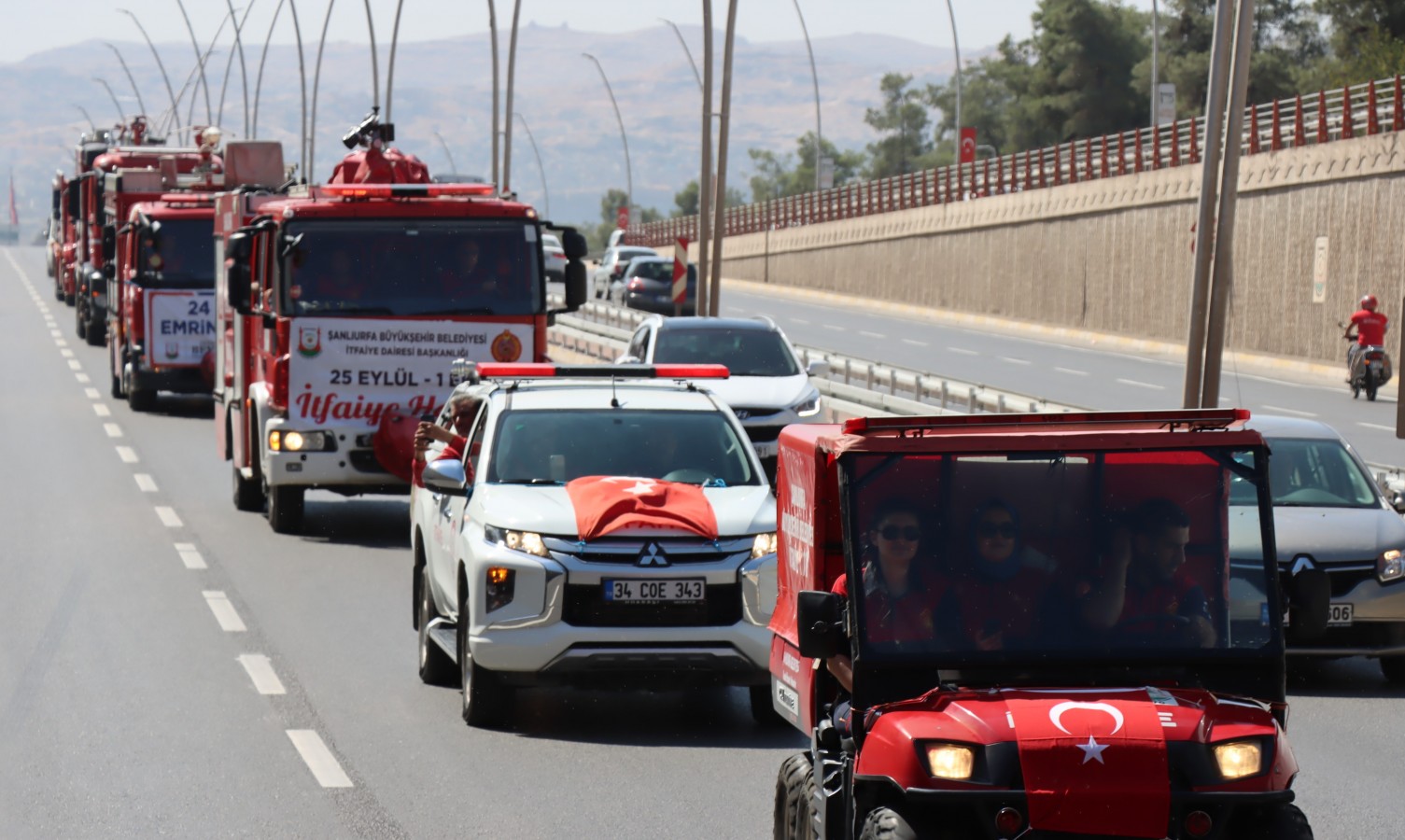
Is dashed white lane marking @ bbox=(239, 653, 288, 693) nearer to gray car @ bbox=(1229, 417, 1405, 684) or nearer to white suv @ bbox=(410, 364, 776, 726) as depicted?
white suv @ bbox=(410, 364, 776, 726)

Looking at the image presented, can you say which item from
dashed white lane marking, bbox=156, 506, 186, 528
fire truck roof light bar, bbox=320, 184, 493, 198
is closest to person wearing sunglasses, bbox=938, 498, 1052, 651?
fire truck roof light bar, bbox=320, 184, 493, 198

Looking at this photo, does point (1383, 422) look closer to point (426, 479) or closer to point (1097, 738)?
point (426, 479)

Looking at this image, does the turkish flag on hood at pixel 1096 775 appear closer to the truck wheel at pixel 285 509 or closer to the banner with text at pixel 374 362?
the banner with text at pixel 374 362

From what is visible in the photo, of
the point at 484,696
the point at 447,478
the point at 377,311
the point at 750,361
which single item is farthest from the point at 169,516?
the point at 484,696

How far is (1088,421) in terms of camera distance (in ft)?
20.9

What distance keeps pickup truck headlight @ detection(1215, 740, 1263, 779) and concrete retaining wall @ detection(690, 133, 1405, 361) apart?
3615cm

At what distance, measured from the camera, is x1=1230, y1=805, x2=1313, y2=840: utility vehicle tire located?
5.80 m

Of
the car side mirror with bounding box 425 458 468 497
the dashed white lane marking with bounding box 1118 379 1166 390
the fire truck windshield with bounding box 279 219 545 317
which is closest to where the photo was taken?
the car side mirror with bounding box 425 458 468 497

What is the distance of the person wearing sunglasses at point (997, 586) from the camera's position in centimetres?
620

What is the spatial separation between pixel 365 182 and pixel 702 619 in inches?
437

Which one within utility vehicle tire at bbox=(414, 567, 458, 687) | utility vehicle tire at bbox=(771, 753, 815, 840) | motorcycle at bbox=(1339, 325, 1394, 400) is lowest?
motorcycle at bbox=(1339, 325, 1394, 400)

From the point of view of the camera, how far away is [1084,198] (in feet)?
193

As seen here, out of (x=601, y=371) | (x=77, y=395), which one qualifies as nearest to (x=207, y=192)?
(x=77, y=395)

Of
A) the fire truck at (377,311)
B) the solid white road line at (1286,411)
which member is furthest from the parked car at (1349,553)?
the solid white road line at (1286,411)
